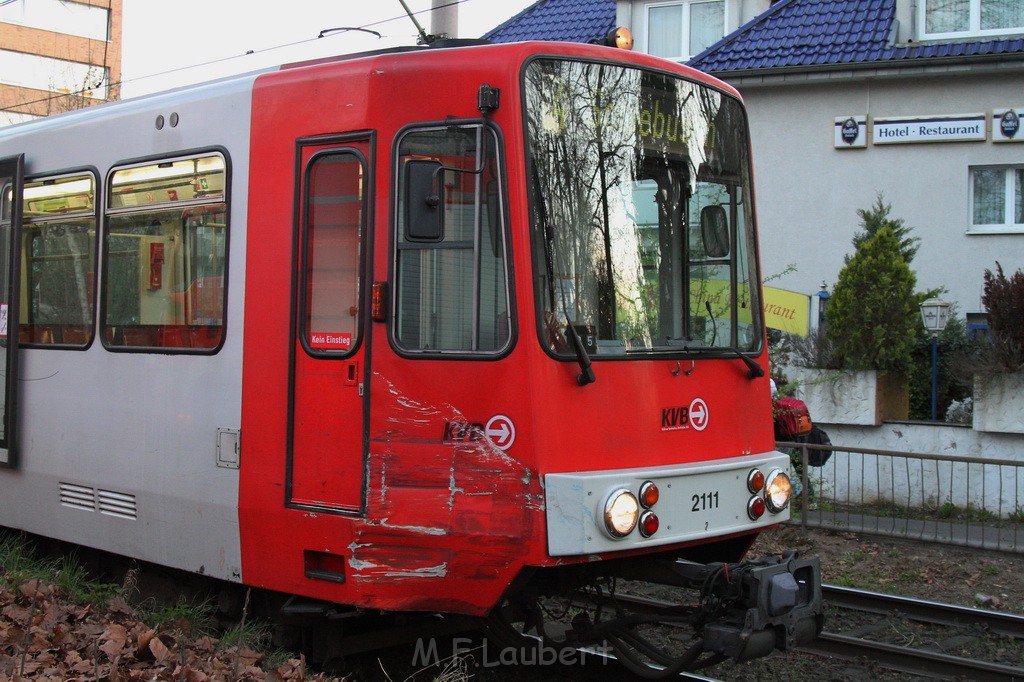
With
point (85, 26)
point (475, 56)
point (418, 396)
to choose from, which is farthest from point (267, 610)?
point (85, 26)

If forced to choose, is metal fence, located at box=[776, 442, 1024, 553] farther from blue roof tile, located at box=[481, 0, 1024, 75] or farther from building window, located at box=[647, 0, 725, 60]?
building window, located at box=[647, 0, 725, 60]

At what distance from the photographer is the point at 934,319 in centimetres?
1497

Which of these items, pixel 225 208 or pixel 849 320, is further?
pixel 849 320

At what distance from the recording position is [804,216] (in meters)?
18.9

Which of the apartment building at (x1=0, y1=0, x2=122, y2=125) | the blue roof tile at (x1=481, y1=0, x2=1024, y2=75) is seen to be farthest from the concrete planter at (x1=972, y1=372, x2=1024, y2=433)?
the apartment building at (x1=0, y1=0, x2=122, y2=125)

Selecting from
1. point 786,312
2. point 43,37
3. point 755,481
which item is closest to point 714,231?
point 755,481

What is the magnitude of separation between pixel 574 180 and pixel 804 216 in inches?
564

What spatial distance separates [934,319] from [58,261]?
1131 cm

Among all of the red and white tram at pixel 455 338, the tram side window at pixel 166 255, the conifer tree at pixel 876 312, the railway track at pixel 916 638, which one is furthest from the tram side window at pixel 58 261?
the conifer tree at pixel 876 312

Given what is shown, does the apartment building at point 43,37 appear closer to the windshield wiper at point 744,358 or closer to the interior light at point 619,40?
the interior light at point 619,40

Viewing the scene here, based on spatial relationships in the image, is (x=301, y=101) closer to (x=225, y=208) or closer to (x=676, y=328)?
(x=225, y=208)

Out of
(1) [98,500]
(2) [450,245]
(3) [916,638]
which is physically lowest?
(3) [916,638]

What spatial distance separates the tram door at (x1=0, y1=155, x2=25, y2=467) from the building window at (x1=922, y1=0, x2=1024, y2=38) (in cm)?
1491

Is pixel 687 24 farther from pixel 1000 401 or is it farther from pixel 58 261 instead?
pixel 58 261
